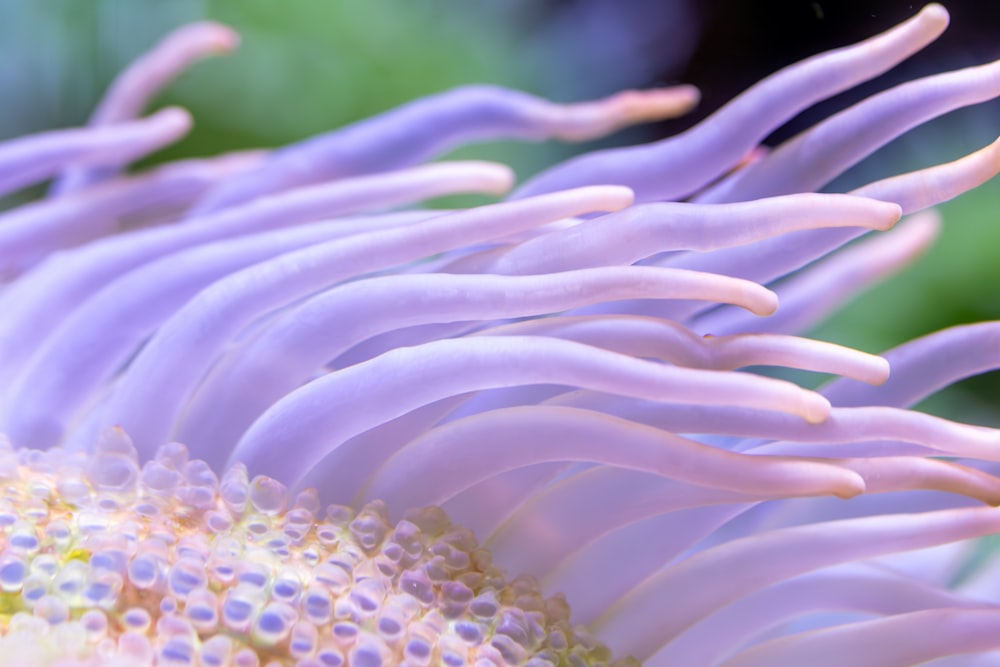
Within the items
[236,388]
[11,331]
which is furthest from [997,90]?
[11,331]

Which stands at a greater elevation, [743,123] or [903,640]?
[743,123]

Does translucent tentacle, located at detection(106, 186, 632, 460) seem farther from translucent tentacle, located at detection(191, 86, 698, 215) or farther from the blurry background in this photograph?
the blurry background

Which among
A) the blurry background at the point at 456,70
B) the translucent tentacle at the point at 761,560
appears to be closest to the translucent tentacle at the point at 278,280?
the translucent tentacle at the point at 761,560

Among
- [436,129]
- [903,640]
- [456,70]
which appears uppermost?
[456,70]

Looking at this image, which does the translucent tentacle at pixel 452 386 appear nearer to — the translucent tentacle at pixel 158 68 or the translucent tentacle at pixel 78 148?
the translucent tentacle at pixel 78 148

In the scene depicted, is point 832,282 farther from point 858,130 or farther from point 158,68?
point 158,68

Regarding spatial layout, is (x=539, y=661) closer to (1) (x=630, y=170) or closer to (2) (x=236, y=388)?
(2) (x=236, y=388)

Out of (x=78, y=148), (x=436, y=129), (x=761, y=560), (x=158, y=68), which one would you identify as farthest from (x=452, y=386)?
(x=158, y=68)
